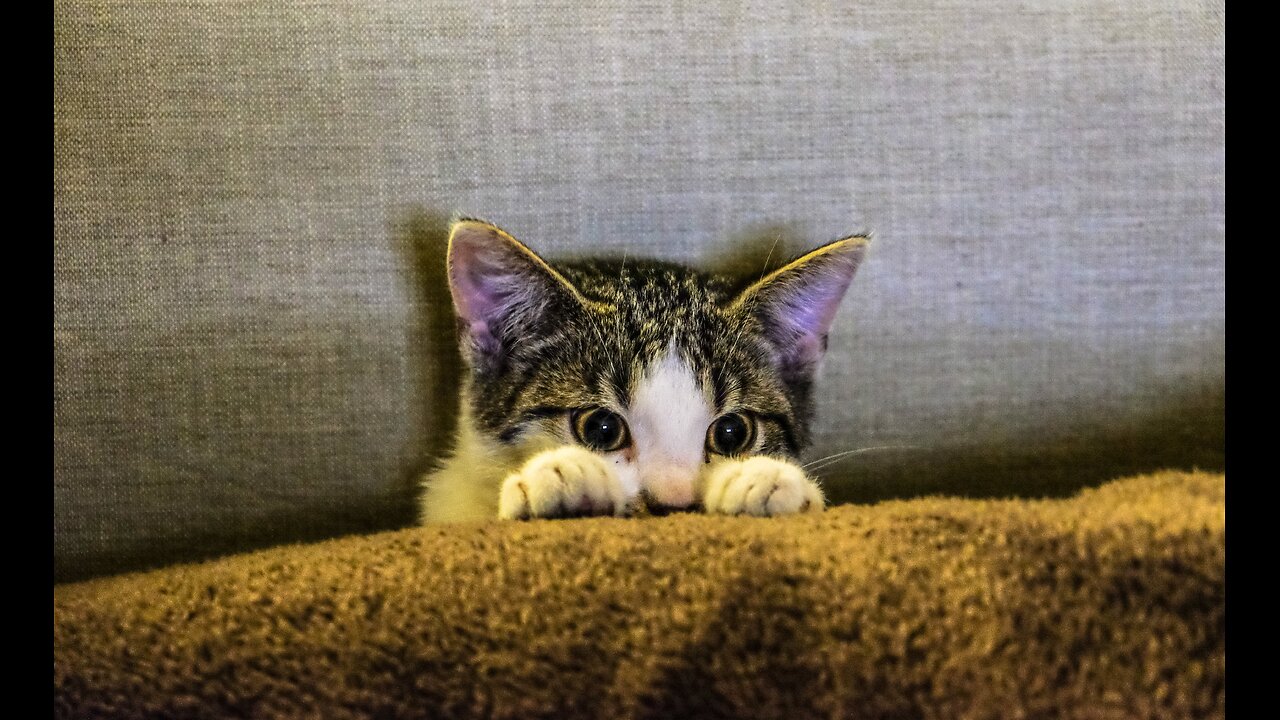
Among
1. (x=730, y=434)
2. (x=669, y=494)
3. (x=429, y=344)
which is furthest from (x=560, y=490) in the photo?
(x=429, y=344)

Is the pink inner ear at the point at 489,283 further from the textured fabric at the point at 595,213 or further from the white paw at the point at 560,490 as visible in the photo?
the white paw at the point at 560,490

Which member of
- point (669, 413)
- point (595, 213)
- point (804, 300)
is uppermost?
point (595, 213)

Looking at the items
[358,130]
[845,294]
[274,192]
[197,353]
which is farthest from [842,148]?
[197,353]

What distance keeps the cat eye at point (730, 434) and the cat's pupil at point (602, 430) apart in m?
0.11

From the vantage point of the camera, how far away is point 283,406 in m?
1.09

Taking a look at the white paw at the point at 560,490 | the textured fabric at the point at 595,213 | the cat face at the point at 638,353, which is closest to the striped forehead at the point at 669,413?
the cat face at the point at 638,353

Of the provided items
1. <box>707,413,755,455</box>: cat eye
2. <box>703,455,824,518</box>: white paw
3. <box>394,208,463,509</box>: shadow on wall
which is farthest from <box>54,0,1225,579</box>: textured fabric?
<box>703,455,824,518</box>: white paw

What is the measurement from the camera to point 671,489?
0.91m

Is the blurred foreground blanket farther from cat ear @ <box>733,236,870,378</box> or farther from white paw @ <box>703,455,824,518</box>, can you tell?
cat ear @ <box>733,236,870,378</box>

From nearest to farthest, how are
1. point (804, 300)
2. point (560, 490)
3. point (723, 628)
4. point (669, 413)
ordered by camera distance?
point (723, 628) < point (560, 490) < point (669, 413) < point (804, 300)

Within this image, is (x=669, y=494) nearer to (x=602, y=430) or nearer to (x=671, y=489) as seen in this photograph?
(x=671, y=489)

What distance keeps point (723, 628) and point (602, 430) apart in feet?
1.17

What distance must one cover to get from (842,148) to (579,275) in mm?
403

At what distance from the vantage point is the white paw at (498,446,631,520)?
2.72 feet
